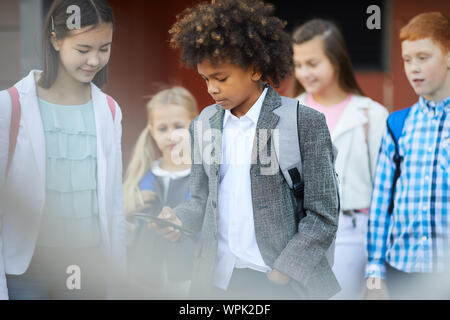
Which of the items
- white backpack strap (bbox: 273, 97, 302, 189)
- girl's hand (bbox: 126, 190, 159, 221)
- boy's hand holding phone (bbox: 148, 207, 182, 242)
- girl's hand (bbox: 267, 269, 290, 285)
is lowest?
girl's hand (bbox: 267, 269, 290, 285)

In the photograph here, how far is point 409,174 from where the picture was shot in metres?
2.34

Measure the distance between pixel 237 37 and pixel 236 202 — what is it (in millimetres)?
564

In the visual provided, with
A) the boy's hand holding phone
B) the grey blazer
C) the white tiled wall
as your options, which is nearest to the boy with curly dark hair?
the grey blazer

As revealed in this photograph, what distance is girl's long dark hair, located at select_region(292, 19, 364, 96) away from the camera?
2635 mm

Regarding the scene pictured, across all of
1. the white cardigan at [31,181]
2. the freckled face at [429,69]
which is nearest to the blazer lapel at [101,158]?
the white cardigan at [31,181]

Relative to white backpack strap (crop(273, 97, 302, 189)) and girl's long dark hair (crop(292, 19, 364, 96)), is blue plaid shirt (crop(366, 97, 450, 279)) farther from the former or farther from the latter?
white backpack strap (crop(273, 97, 302, 189))

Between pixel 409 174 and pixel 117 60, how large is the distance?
1315mm

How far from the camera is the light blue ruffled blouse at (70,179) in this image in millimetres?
2355

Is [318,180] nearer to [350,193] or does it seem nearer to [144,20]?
[350,193]

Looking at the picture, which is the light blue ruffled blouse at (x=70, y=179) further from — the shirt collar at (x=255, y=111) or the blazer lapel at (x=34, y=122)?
the shirt collar at (x=255, y=111)

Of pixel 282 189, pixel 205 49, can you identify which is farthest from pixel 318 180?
pixel 205 49

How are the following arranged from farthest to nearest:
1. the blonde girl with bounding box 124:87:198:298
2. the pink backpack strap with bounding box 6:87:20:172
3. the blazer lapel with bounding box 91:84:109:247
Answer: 1. the blonde girl with bounding box 124:87:198:298
2. the blazer lapel with bounding box 91:84:109:247
3. the pink backpack strap with bounding box 6:87:20:172

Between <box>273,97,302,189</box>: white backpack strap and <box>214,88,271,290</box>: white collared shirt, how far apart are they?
110 millimetres

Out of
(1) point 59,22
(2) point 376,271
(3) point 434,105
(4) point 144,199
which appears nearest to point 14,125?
(1) point 59,22
